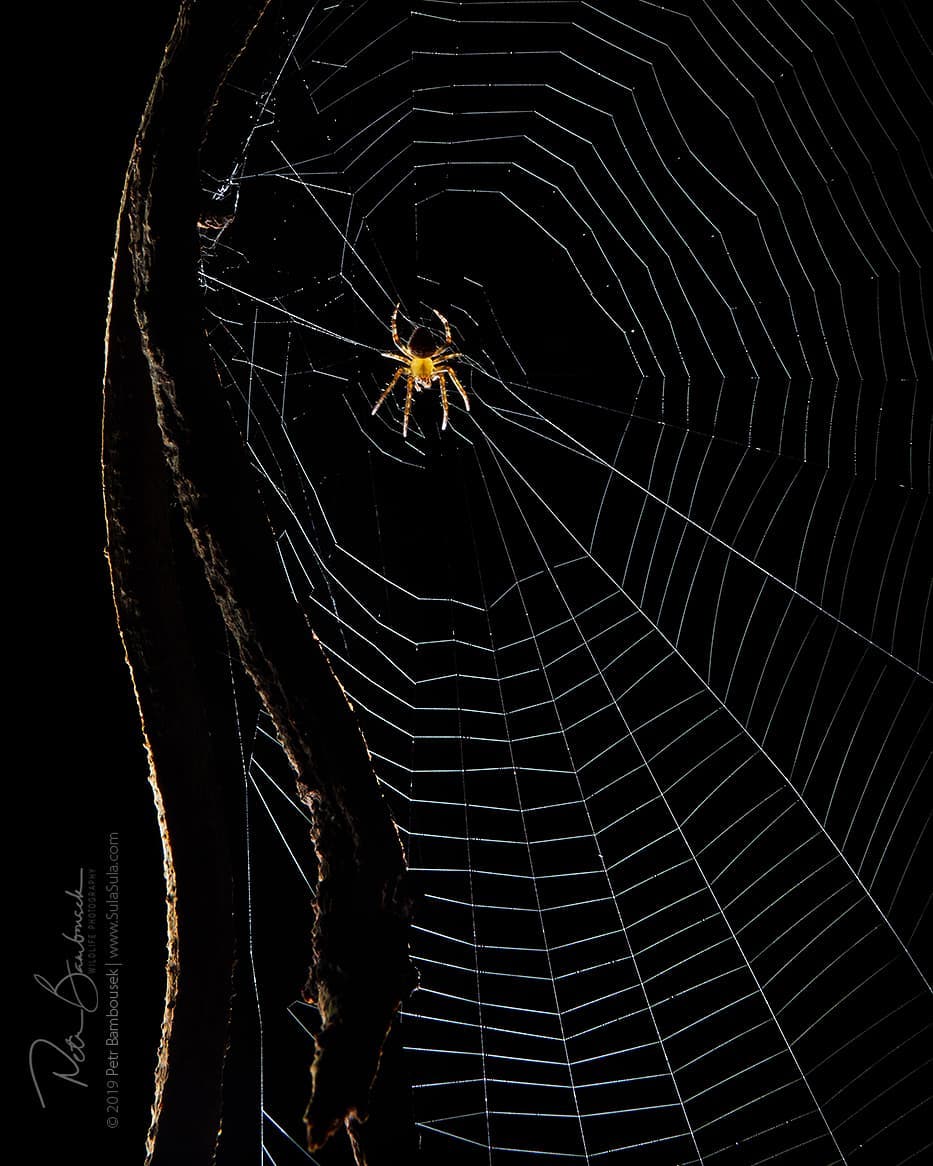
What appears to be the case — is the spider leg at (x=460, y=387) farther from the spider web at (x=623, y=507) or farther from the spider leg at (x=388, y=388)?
the spider leg at (x=388, y=388)

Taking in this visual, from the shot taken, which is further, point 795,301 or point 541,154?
point 541,154

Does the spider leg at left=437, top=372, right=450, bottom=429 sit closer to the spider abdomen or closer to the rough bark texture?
the spider abdomen

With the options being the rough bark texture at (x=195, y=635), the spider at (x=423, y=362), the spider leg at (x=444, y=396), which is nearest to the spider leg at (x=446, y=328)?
the spider at (x=423, y=362)

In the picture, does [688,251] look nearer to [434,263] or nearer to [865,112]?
[865,112]

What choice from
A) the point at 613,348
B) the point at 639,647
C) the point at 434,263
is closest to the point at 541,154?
the point at 434,263

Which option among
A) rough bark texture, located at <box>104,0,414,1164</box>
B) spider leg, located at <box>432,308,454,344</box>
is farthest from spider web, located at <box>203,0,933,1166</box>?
rough bark texture, located at <box>104,0,414,1164</box>
